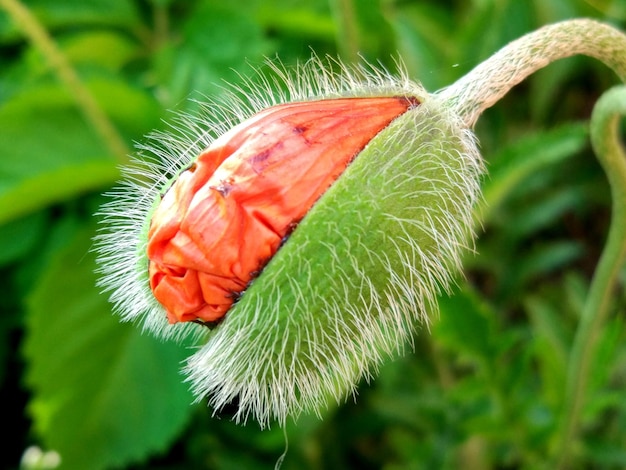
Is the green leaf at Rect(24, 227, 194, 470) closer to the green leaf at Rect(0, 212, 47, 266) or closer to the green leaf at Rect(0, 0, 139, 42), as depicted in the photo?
the green leaf at Rect(0, 212, 47, 266)

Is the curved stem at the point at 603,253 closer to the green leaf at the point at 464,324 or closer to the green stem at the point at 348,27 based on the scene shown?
the green leaf at the point at 464,324

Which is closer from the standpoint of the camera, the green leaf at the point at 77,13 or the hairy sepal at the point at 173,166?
the hairy sepal at the point at 173,166

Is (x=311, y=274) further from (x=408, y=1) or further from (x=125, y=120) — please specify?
(x=408, y=1)

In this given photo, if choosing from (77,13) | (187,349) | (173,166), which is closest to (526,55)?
(173,166)

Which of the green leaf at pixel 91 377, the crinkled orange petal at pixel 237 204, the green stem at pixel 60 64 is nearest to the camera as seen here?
the crinkled orange petal at pixel 237 204

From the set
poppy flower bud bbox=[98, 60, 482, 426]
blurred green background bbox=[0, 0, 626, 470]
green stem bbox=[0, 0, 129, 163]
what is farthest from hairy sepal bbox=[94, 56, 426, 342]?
green stem bbox=[0, 0, 129, 163]

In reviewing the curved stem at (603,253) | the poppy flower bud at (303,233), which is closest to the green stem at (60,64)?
the poppy flower bud at (303,233)

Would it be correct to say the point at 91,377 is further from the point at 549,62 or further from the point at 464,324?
the point at 549,62
